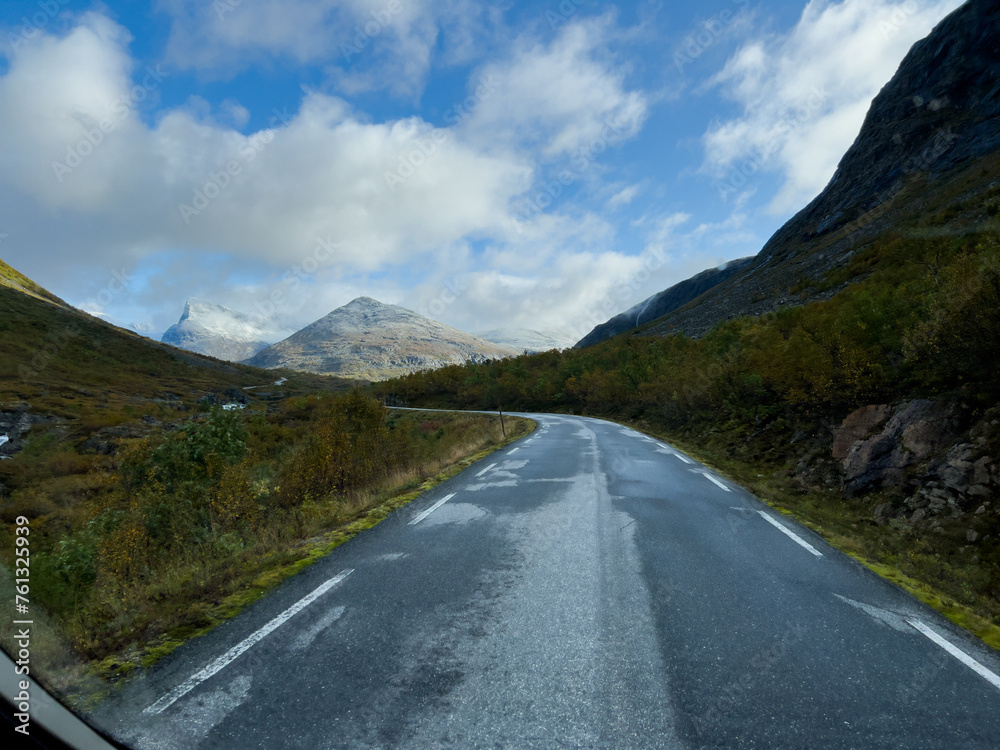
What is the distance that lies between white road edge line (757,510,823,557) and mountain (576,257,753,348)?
129697mm

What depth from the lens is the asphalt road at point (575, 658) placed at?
7.94 feet

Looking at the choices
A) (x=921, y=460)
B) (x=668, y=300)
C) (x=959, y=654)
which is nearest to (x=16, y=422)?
(x=959, y=654)

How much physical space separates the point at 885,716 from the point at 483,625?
2.64 meters

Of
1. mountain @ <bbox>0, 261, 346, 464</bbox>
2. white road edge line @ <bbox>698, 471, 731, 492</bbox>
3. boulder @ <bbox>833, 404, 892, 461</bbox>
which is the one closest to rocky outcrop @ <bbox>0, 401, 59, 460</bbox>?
mountain @ <bbox>0, 261, 346, 464</bbox>

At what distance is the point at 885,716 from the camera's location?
8.39 ft

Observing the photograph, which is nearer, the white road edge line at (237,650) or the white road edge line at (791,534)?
the white road edge line at (237,650)

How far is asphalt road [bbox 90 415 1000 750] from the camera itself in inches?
95.3

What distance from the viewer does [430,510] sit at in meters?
7.20

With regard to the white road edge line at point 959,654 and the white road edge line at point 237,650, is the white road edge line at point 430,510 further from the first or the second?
the white road edge line at point 959,654

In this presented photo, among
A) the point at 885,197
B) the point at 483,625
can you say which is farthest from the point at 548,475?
the point at 885,197

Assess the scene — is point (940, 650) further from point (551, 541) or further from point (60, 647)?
point (60, 647)

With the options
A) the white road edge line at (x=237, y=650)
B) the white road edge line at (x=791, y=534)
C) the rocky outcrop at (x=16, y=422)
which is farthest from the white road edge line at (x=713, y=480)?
the rocky outcrop at (x=16, y=422)

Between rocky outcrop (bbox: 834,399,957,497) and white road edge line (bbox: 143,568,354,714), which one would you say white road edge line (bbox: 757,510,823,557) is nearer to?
rocky outcrop (bbox: 834,399,957,497)

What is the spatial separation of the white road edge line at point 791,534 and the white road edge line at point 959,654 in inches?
66.2
